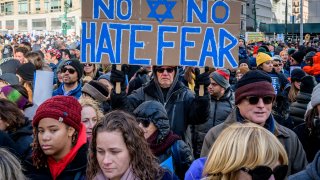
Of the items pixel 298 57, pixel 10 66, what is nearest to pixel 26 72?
pixel 10 66

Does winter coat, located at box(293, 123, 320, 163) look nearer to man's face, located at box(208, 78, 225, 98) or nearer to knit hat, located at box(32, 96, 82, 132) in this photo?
man's face, located at box(208, 78, 225, 98)

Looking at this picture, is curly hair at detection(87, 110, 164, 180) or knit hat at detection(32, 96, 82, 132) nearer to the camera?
curly hair at detection(87, 110, 164, 180)

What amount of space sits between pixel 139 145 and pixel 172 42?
2304 mm

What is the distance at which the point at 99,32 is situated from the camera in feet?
16.8

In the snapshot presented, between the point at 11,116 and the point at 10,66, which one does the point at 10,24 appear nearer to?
the point at 10,66

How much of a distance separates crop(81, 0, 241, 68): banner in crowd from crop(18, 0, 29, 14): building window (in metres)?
78.4

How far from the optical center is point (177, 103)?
4.87 meters

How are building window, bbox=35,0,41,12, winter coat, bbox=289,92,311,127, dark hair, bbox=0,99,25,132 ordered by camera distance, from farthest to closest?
building window, bbox=35,0,41,12
winter coat, bbox=289,92,311,127
dark hair, bbox=0,99,25,132

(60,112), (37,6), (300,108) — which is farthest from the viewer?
(37,6)

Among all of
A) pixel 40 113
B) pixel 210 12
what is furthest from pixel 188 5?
pixel 40 113

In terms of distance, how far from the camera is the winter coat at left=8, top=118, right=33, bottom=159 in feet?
12.5

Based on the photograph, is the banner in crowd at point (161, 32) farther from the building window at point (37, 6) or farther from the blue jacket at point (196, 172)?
the building window at point (37, 6)

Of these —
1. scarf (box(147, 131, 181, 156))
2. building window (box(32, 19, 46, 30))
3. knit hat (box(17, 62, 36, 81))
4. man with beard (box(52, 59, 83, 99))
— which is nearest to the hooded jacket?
scarf (box(147, 131, 181, 156))

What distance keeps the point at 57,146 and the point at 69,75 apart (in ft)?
9.96
